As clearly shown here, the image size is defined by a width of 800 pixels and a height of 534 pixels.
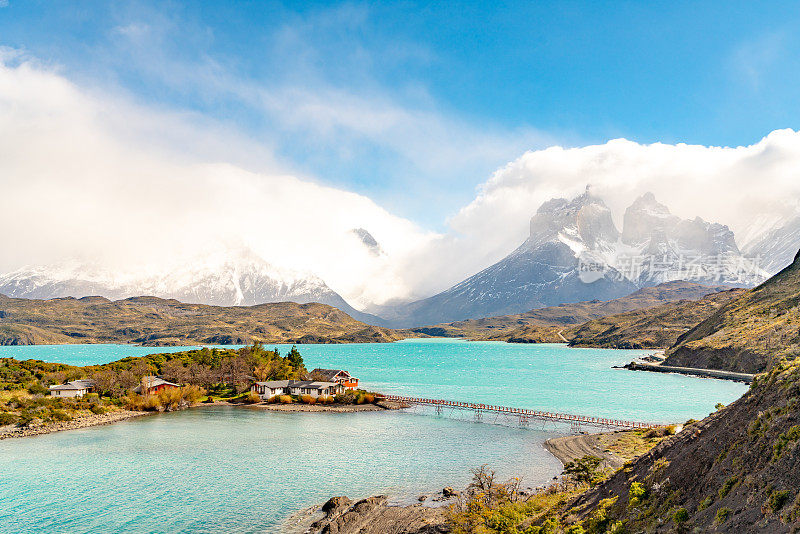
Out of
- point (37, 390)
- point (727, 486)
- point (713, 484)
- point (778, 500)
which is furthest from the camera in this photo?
point (37, 390)

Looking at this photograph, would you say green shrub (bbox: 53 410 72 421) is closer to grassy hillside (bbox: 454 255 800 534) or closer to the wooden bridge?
the wooden bridge

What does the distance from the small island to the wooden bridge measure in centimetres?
1130

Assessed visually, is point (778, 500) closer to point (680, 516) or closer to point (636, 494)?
point (680, 516)

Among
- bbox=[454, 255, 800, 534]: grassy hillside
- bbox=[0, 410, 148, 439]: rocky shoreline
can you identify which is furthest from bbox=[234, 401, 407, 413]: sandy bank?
bbox=[454, 255, 800, 534]: grassy hillside

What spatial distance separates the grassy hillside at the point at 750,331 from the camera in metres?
136

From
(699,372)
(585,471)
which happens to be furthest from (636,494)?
(699,372)

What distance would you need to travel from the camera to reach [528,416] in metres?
95.1

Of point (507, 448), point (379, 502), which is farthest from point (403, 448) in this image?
point (379, 502)

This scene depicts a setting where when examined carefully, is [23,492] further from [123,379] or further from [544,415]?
[544,415]

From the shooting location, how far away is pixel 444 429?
8619 cm

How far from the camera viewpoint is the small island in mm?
91688

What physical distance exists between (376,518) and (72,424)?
245 ft

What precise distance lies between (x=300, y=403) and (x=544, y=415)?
58198 mm

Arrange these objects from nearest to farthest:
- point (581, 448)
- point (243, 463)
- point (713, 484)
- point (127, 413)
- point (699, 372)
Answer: point (713, 484)
point (243, 463)
point (581, 448)
point (127, 413)
point (699, 372)
